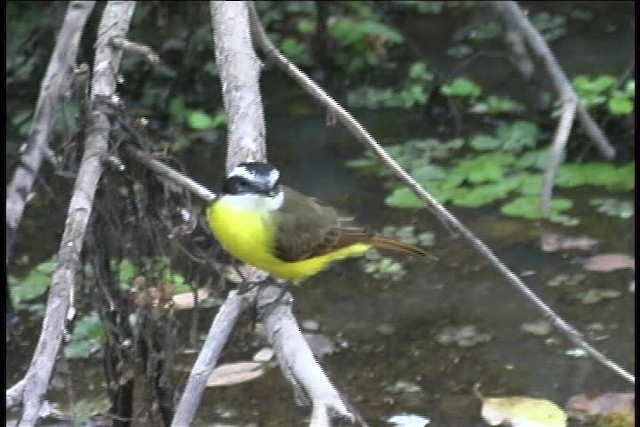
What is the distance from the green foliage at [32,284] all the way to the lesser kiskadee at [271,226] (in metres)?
1.89

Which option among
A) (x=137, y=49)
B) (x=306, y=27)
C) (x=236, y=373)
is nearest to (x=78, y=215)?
(x=137, y=49)

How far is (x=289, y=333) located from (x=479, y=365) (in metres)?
1.91

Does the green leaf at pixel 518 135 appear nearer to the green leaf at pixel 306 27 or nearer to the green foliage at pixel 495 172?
the green foliage at pixel 495 172

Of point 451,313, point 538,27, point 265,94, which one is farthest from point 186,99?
point 451,313

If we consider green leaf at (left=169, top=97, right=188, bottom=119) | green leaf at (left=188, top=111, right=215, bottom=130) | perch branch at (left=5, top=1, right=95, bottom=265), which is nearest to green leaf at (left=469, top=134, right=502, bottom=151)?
green leaf at (left=188, top=111, right=215, bottom=130)

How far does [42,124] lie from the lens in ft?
7.47

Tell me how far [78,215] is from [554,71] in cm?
342

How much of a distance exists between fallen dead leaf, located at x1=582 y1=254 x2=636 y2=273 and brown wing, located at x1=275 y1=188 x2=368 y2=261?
6.19ft

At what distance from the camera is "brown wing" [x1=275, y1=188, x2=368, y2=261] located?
10.7 feet

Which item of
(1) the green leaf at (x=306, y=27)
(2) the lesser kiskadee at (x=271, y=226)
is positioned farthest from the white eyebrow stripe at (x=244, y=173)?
(1) the green leaf at (x=306, y=27)

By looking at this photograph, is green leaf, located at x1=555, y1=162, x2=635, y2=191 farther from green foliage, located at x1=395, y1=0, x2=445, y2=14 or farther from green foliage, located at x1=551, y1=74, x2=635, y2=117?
green foliage, located at x1=395, y1=0, x2=445, y2=14

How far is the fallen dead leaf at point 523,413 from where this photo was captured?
403cm

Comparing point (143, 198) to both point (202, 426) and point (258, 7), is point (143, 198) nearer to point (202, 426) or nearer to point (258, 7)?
point (202, 426)

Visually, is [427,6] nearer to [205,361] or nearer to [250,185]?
[250,185]
